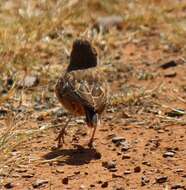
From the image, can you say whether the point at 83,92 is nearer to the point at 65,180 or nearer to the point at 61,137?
the point at 61,137

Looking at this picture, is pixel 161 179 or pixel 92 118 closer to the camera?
pixel 161 179

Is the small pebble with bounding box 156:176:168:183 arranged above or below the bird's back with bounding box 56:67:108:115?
below

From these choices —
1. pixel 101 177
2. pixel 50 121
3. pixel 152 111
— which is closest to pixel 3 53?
pixel 50 121

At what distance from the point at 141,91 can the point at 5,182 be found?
267cm

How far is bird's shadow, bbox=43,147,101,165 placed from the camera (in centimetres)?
674

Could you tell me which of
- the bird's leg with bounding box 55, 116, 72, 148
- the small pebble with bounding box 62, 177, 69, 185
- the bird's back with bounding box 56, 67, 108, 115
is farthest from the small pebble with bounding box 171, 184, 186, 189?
the bird's leg with bounding box 55, 116, 72, 148

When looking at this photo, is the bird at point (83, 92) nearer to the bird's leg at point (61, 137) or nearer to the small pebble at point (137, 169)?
the bird's leg at point (61, 137)

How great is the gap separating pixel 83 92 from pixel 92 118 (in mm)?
385

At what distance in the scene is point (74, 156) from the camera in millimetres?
6926

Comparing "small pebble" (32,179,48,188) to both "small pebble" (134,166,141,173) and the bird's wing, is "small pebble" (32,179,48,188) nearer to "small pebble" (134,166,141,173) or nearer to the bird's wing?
"small pebble" (134,166,141,173)

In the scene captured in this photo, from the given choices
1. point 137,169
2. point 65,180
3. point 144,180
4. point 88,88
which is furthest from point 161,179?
point 88,88

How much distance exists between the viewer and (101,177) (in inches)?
248

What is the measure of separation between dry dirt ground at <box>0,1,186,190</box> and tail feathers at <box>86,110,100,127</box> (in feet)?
1.12

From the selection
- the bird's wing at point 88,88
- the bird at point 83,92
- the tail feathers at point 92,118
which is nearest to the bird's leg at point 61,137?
the bird at point 83,92
